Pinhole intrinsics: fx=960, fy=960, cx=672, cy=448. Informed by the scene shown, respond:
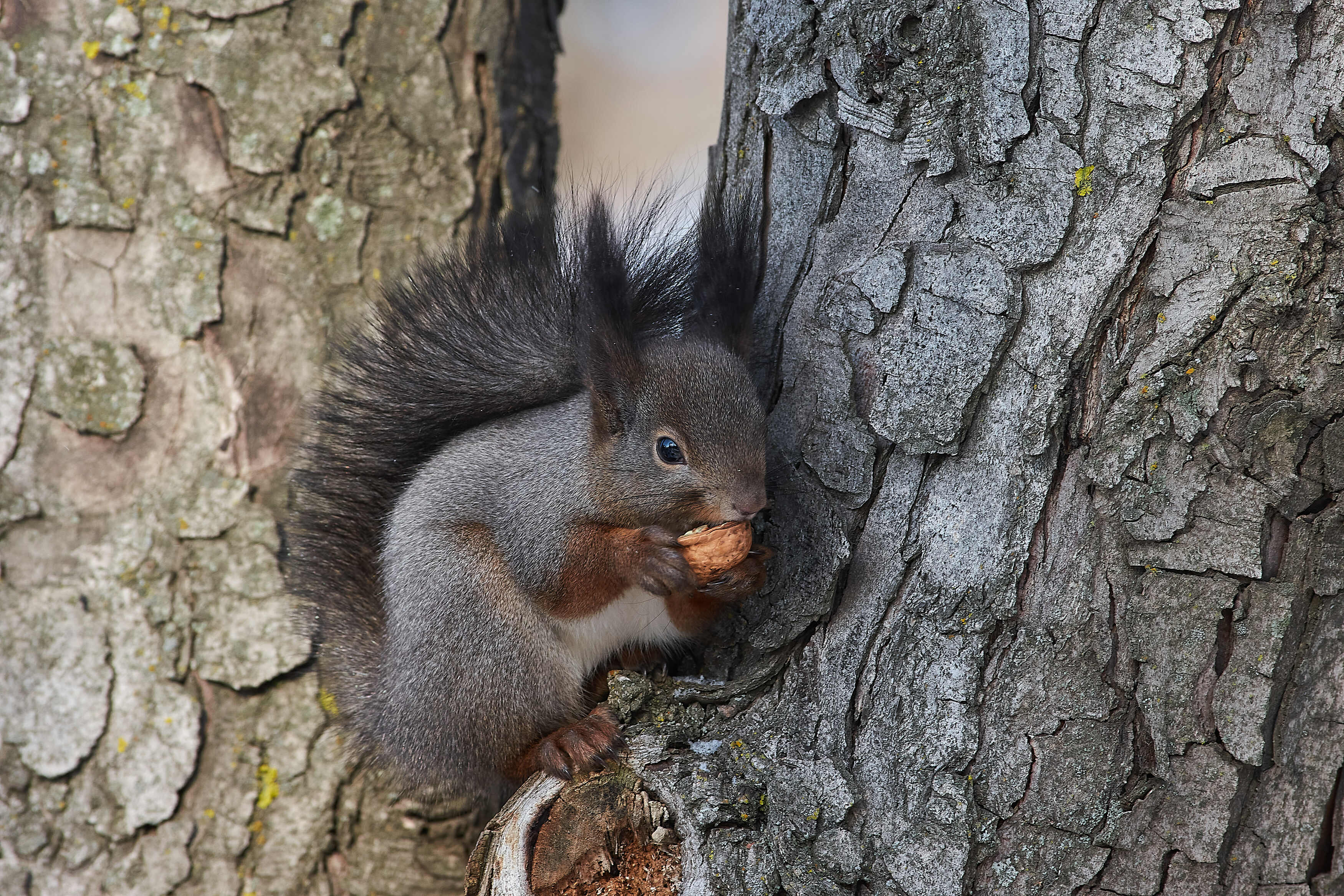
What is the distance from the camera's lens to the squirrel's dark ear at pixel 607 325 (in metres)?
1.69

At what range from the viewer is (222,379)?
2.16 m

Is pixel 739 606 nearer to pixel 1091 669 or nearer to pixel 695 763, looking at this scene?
pixel 695 763

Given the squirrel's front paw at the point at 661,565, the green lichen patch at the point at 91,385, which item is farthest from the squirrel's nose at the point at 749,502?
the green lichen patch at the point at 91,385

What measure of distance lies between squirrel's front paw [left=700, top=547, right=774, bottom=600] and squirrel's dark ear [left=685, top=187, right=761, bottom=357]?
399mm

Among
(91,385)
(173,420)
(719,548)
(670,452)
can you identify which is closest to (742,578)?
(719,548)

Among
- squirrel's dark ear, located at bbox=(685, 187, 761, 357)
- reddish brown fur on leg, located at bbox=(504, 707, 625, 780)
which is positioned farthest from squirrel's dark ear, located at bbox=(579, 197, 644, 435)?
reddish brown fur on leg, located at bbox=(504, 707, 625, 780)

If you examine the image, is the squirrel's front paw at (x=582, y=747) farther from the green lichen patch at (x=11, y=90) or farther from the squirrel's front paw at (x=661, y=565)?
the green lichen patch at (x=11, y=90)

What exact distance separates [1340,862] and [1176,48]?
1052mm

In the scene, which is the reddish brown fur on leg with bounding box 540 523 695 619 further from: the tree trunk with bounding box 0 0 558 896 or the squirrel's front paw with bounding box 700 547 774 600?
the tree trunk with bounding box 0 0 558 896

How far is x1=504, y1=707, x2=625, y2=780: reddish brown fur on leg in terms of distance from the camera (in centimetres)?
165

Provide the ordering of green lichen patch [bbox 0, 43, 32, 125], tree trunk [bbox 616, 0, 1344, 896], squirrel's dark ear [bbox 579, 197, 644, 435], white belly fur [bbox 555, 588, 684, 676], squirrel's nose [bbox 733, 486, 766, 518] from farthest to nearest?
green lichen patch [bbox 0, 43, 32, 125] → white belly fur [bbox 555, 588, 684, 676] → squirrel's dark ear [bbox 579, 197, 644, 435] → squirrel's nose [bbox 733, 486, 766, 518] → tree trunk [bbox 616, 0, 1344, 896]

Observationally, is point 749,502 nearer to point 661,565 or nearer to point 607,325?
point 661,565

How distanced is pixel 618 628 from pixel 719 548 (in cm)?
Answer: 40

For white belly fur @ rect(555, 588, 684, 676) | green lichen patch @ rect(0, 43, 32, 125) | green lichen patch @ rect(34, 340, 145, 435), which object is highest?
green lichen patch @ rect(0, 43, 32, 125)
